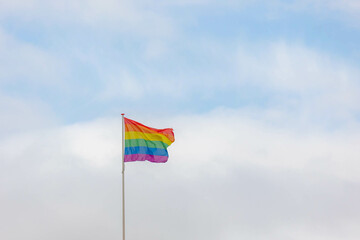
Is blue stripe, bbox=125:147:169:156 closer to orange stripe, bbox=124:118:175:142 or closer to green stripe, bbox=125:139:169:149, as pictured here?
green stripe, bbox=125:139:169:149

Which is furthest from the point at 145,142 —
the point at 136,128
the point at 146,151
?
the point at 136,128

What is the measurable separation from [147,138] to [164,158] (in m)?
3.21

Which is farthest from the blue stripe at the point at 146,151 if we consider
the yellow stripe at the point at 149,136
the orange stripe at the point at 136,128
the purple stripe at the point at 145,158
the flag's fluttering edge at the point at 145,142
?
the orange stripe at the point at 136,128

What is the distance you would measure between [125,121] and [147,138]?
333 centimetres

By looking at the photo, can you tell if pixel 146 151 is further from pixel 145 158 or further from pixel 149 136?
pixel 149 136

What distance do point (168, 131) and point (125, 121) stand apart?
5.70 meters

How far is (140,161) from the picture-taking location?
64.8 meters

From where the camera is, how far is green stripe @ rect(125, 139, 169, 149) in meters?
63.9

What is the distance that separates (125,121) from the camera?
211 ft

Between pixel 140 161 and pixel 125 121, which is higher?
pixel 125 121

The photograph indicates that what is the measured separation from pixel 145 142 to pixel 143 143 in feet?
1.03

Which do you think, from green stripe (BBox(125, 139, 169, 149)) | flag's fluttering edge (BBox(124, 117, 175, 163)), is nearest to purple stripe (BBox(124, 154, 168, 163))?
flag's fluttering edge (BBox(124, 117, 175, 163))

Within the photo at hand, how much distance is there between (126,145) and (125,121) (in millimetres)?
2886

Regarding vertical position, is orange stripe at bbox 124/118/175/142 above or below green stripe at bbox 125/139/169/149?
above
